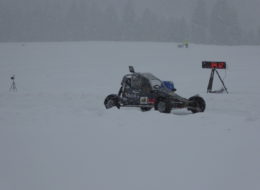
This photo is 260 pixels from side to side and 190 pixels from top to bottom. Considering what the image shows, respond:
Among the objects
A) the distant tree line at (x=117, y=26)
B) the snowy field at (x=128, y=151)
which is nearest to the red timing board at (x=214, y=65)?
the snowy field at (x=128, y=151)

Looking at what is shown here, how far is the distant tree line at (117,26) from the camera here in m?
84.4

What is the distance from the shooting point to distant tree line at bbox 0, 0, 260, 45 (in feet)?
277

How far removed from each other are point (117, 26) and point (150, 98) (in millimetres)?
99791

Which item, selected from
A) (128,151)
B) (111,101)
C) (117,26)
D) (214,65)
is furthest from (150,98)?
(117,26)

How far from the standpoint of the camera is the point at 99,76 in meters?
33.9

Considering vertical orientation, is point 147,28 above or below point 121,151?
above

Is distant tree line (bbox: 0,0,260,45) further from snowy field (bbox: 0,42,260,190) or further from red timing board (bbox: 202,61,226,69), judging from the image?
snowy field (bbox: 0,42,260,190)

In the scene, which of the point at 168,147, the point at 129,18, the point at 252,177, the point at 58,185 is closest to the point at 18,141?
the point at 58,185

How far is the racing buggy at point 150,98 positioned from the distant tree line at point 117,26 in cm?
7262

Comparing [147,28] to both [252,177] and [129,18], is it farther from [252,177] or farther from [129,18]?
[252,177]

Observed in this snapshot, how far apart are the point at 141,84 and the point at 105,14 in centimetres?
10448

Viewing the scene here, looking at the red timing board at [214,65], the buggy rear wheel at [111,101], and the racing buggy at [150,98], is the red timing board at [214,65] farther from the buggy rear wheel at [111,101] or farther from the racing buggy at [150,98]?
the buggy rear wheel at [111,101]

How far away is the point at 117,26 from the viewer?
4392 inches

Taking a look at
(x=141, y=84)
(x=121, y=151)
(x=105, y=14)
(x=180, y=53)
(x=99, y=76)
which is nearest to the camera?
(x=121, y=151)
